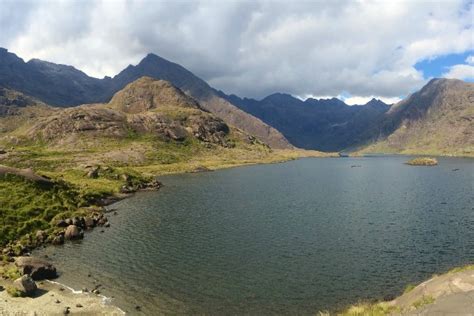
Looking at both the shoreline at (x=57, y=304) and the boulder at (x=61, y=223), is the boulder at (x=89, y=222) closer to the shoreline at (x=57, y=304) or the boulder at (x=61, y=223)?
the boulder at (x=61, y=223)

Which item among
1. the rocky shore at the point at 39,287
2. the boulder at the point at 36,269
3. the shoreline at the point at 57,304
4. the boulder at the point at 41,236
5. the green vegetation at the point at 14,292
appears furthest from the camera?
the boulder at the point at 41,236

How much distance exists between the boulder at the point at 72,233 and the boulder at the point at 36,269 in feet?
70.2

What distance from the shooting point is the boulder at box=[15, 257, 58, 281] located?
55.2 metres

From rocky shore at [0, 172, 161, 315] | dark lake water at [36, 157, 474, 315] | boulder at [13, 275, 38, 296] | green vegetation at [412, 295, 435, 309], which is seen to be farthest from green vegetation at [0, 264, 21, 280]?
green vegetation at [412, 295, 435, 309]

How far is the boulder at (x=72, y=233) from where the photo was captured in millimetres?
78875

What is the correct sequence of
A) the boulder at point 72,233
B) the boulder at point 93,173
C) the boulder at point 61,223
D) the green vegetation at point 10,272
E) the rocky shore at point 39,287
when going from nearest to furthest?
1. the rocky shore at point 39,287
2. the green vegetation at point 10,272
3. the boulder at point 72,233
4. the boulder at point 61,223
5. the boulder at point 93,173

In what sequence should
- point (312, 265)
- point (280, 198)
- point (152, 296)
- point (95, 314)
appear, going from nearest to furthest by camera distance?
point (95, 314), point (152, 296), point (312, 265), point (280, 198)

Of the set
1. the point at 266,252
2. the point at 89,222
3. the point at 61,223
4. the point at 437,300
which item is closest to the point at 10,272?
the point at 61,223

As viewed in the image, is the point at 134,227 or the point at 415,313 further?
the point at 134,227

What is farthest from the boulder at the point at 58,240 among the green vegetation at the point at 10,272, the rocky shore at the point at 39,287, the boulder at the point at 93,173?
the boulder at the point at 93,173

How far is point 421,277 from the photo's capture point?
55.4 meters

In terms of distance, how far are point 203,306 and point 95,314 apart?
12168 millimetres

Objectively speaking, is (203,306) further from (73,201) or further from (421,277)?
(73,201)

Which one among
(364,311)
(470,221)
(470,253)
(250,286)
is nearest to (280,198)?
(470,221)
